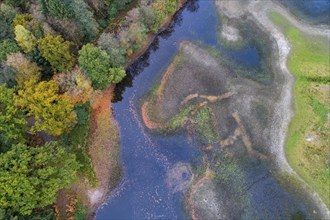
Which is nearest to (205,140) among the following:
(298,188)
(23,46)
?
(298,188)

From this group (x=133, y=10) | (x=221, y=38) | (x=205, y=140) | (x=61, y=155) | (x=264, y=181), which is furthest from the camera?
(x=221, y=38)

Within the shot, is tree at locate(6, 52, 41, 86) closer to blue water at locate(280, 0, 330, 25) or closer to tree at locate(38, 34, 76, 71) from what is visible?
tree at locate(38, 34, 76, 71)

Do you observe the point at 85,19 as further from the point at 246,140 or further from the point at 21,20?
the point at 246,140

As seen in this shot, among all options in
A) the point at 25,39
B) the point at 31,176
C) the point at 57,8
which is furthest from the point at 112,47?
the point at 31,176

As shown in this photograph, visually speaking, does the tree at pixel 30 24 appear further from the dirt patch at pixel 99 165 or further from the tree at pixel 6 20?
the dirt patch at pixel 99 165

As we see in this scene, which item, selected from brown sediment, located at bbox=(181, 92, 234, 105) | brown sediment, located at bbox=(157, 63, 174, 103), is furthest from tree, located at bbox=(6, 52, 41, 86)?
brown sediment, located at bbox=(181, 92, 234, 105)

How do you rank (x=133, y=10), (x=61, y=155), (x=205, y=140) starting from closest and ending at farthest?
(x=61, y=155)
(x=205, y=140)
(x=133, y=10)

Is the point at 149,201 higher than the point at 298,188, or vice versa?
the point at 149,201

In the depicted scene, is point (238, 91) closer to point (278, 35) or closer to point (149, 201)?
point (278, 35)

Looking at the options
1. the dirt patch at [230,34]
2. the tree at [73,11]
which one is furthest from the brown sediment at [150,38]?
the dirt patch at [230,34]
